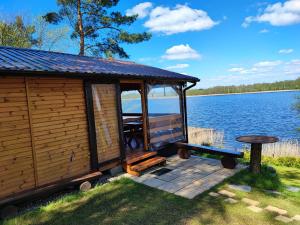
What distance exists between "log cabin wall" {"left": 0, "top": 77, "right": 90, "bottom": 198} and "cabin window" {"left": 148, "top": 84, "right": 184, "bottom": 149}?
221cm

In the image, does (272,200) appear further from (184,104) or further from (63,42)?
(63,42)

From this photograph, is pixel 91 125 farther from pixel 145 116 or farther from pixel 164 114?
pixel 164 114

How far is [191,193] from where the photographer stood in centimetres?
432

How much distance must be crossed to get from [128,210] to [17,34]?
16055 millimetres

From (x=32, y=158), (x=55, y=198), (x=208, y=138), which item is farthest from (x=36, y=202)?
(x=208, y=138)

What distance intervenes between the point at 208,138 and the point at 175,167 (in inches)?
238

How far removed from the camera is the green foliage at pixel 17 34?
48.3 ft

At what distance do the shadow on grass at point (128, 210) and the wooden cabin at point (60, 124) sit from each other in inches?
19.2

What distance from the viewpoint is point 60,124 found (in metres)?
4.62

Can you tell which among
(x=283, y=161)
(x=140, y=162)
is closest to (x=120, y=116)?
(x=140, y=162)

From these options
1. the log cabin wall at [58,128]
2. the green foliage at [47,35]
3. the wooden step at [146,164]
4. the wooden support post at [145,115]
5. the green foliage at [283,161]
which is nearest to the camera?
the log cabin wall at [58,128]

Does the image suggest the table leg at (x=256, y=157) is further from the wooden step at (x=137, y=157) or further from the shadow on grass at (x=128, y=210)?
the wooden step at (x=137, y=157)

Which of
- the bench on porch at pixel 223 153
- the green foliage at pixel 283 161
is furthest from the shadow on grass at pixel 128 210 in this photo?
the green foliage at pixel 283 161

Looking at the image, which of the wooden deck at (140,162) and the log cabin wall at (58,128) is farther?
the wooden deck at (140,162)
